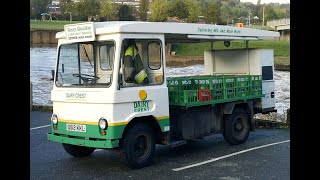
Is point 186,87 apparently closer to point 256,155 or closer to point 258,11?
point 256,155

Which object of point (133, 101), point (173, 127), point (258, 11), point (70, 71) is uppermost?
point (258, 11)

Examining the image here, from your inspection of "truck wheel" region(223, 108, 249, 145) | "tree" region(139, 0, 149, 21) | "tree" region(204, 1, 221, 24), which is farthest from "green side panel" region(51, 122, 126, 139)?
"tree" region(139, 0, 149, 21)

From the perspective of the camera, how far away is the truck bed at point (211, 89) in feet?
26.6

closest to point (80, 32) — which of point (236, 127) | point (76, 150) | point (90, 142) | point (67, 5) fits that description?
point (90, 142)

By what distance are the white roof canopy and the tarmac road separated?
2.28 meters

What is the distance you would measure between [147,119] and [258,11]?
109 meters

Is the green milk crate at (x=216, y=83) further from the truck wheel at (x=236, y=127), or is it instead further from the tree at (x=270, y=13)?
the tree at (x=270, y=13)

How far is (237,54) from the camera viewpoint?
1071 centimetres

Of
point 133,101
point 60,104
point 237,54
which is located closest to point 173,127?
point 133,101

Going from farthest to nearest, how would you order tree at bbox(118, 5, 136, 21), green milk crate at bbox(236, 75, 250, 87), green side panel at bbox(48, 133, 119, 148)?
tree at bbox(118, 5, 136, 21) < green milk crate at bbox(236, 75, 250, 87) < green side panel at bbox(48, 133, 119, 148)

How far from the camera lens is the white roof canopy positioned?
7182 millimetres

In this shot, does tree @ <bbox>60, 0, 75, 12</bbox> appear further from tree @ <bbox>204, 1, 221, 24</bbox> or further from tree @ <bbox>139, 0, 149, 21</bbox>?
tree @ <bbox>204, 1, 221, 24</bbox>

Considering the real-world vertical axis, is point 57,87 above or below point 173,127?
above

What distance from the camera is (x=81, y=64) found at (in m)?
7.78
